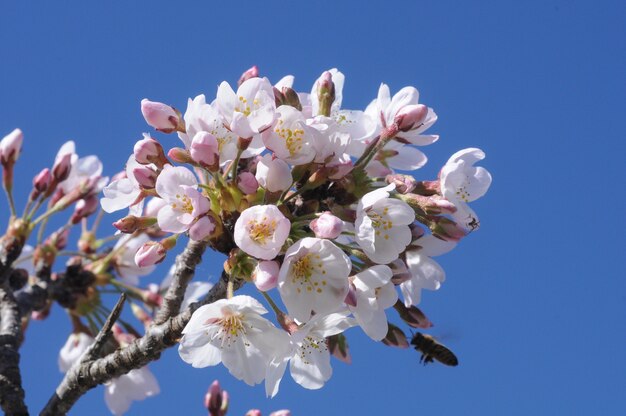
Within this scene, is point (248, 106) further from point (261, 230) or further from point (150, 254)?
point (150, 254)

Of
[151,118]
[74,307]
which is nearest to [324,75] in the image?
[151,118]

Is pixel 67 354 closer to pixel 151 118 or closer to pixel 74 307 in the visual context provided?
pixel 74 307

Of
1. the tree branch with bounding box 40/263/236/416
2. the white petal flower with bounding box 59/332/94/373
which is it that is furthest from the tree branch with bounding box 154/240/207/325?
the white petal flower with bounding box 59/332/94/373

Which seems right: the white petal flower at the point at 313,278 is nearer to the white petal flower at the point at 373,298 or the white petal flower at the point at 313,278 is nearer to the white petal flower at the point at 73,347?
the white petal flower at the point at 373,298

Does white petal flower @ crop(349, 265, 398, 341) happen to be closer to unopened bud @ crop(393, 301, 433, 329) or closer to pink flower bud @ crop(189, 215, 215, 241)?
unopened bud @ crop(393, 301, 433, 329)

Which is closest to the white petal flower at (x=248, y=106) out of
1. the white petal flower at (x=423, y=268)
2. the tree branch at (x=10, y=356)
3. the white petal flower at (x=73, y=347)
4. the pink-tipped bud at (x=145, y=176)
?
the pink-tipped bud at (x=145, y=176)

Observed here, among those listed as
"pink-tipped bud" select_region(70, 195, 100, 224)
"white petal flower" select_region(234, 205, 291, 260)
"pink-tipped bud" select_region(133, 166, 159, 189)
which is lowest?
"white petal flower" select_region(234, 205, 291, 260)

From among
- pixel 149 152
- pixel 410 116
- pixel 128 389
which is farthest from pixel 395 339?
pixel 128 389
